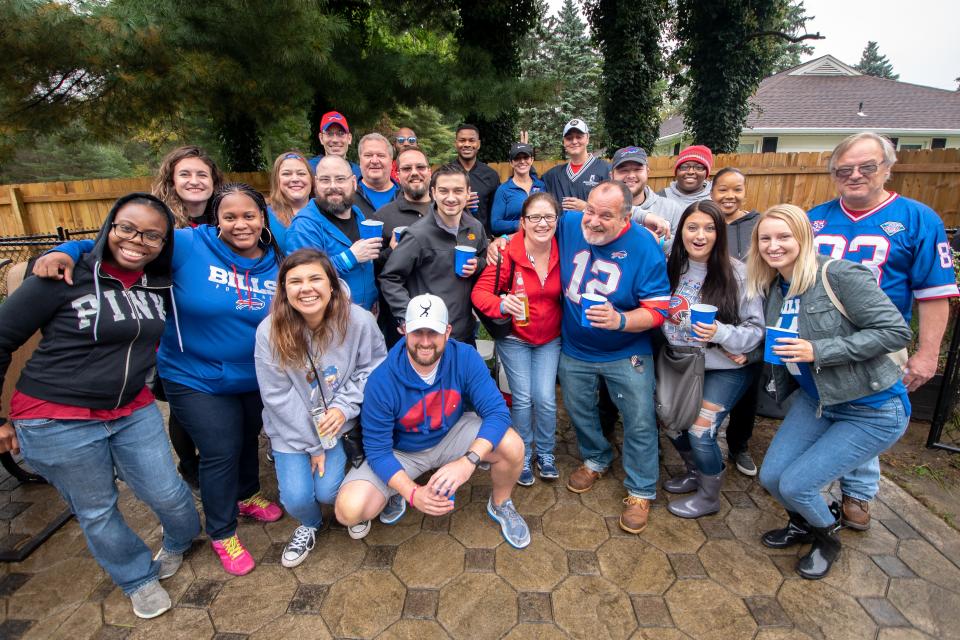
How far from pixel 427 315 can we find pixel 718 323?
172cm

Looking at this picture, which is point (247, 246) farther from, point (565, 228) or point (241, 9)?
point (241, 9)

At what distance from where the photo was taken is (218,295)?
259 centimetres

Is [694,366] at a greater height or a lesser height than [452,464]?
greater

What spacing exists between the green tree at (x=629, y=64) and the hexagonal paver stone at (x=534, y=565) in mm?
10895

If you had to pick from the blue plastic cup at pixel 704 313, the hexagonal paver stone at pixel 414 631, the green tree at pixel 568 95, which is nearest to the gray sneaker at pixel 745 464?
the blue plastic cup at pixel 704 313

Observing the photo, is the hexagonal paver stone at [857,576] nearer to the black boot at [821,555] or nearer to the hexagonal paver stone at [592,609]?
the black boot at [821,555]

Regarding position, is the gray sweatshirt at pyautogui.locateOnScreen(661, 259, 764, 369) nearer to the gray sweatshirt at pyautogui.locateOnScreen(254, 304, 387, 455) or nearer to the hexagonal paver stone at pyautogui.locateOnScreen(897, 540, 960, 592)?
the hexagonal paver stone at pyautogui.locateOnScreen(897, 540, 960, 592)

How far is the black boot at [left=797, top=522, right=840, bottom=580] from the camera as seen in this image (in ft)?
8.64

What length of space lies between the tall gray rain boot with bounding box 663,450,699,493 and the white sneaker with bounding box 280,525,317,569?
2479 mm

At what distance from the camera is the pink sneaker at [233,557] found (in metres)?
2.77

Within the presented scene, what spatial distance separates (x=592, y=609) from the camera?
2.48 meters

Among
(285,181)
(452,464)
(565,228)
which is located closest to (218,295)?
(285,181)

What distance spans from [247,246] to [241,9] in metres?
4.15

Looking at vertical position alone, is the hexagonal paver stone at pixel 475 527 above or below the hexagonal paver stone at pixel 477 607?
above
